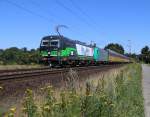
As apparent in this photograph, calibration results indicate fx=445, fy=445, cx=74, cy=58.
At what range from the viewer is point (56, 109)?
23.9 ft

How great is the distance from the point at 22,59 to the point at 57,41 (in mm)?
25130

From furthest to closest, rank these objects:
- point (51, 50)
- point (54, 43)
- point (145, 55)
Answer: point (145, 55) < point (54, 43) < point (51, 50)

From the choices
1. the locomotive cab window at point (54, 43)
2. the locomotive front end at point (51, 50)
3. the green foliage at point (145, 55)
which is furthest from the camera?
the green foliage at point (145, 55)

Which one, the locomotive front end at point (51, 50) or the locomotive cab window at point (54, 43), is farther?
the locomotive cab window at point (54, 43)

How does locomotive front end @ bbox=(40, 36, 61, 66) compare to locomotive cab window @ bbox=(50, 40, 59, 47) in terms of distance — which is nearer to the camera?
locomotive front end @ bbox=(40, 36, 61, 66)

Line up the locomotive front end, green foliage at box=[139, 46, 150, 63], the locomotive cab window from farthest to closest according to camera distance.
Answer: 1. green foliage at box=[139, 46, 150, 63]
2. the locomotive cab window
3. the locomotive front end

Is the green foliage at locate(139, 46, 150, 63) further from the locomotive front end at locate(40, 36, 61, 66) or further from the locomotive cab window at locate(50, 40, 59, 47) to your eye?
the locomotive cab window at locate(50, 40, 59, 47)

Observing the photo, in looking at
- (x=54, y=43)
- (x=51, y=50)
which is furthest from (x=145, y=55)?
(x=51, y=50)

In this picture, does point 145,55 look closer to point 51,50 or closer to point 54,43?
point 54,43

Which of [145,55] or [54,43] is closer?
[54,43]

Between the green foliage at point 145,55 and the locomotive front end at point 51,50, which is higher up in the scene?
the green foliage at point 145,55

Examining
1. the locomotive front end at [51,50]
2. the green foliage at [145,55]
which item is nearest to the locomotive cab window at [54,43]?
the locomotive front end at [51,50]

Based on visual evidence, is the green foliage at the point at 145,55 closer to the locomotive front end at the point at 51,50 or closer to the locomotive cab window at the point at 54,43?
the locomotive front end at the point at 51,50

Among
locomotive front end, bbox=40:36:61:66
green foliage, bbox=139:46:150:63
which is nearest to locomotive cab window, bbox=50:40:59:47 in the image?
locomotive front end, bbox=40:36:61:66
